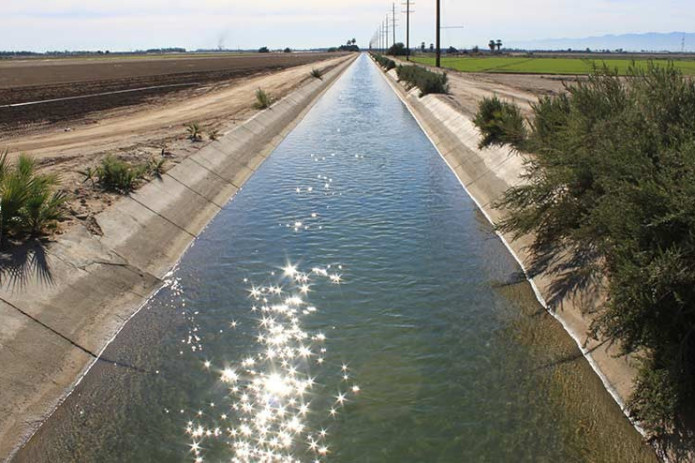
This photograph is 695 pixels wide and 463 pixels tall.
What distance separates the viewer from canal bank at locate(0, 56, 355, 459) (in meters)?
7.72

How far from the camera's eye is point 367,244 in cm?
1356

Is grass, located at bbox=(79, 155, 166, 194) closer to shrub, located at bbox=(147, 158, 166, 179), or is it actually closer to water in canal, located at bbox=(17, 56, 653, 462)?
shrub, located at bbox=(147, 158, 166, 179)

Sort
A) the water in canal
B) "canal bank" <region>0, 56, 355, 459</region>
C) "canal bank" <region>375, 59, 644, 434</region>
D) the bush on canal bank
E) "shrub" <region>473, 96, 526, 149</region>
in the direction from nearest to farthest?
the bush on canal bank, the water in canal, "canal bank" <region>0, 56, 355, 459</region>, "canal bank" <region>375, 59, 644, 434</region>, "shrub" <region>473, 96, 526, 149</region>

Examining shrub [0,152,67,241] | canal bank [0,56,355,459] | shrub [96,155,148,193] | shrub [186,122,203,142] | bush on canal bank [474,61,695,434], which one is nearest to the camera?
bush on canal bank [474,61,695,434]

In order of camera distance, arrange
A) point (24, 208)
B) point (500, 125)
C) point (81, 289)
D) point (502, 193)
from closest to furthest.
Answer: point (81, 289) < point (24, 208) < point (502, 193) < point (500, 125)

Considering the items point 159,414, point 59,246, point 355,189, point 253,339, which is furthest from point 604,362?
point 355,189

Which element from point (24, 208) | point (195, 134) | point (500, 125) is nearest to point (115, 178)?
point (24, 208)

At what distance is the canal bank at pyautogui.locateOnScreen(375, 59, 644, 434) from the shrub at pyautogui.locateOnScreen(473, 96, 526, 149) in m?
0.39

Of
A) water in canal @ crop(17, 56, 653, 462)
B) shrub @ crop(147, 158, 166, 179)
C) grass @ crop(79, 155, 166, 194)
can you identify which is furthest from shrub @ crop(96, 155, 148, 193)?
water in canal @ crop(17, 56, 653, 462)

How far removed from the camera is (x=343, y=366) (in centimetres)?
843

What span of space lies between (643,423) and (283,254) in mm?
8559

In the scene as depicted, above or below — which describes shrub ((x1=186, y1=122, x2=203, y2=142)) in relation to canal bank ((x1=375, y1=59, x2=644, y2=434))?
above

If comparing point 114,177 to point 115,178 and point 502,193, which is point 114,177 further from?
point 502,193

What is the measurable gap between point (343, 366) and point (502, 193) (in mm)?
9041
